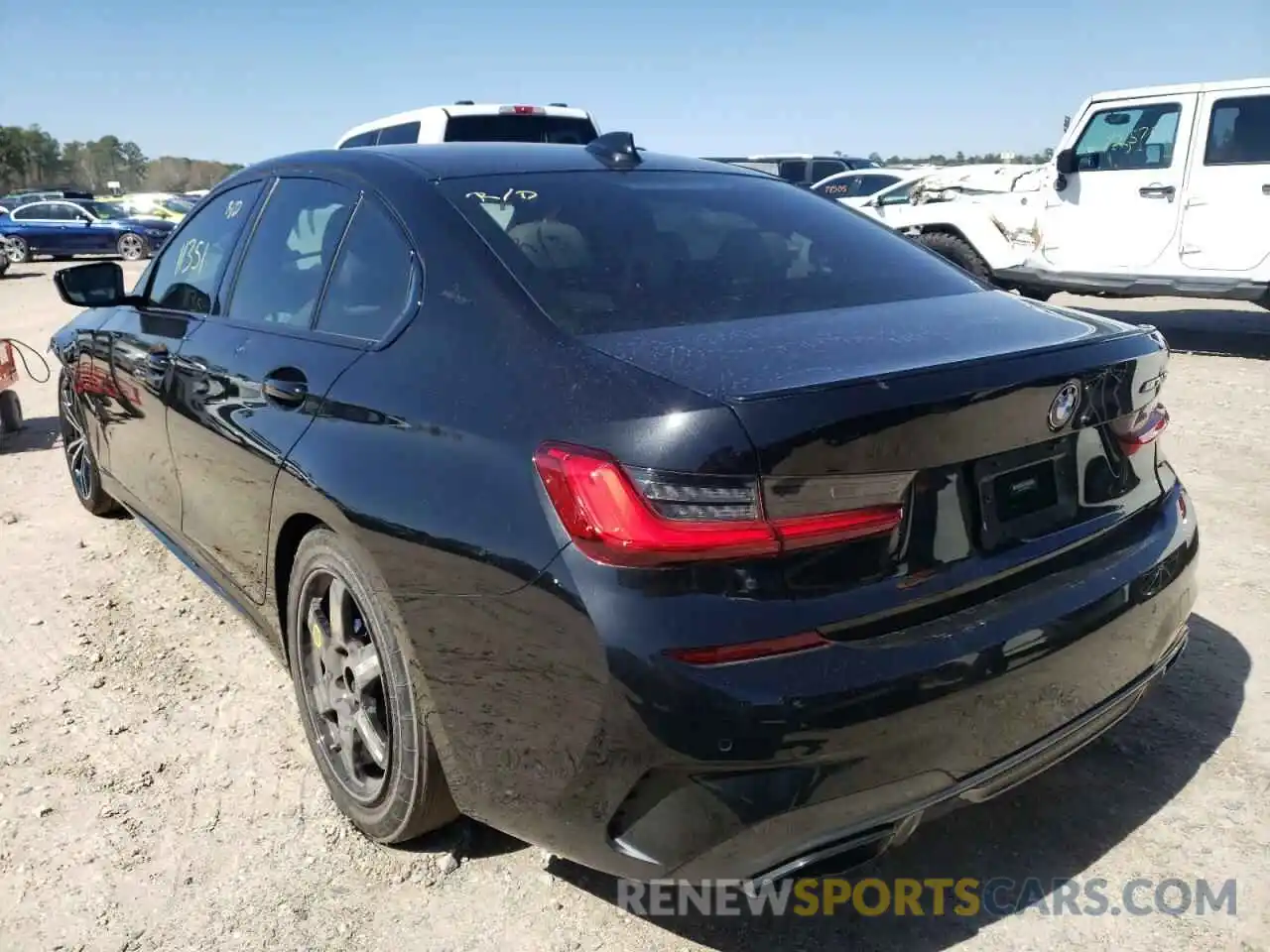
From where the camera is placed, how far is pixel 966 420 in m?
1.79

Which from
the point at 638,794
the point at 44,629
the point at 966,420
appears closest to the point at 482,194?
the point at 966,420

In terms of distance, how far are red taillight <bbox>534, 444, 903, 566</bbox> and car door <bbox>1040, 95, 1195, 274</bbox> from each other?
26.6 ft

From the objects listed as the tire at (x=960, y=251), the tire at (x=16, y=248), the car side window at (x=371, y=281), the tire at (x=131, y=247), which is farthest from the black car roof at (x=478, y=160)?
the tire at (x=16, y=248)

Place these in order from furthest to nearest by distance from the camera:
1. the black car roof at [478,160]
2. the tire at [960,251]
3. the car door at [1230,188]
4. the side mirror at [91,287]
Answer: the tire at [960,251], the car door at [1230,188], the side mirror at [91,287], the black car roof at [478,160]

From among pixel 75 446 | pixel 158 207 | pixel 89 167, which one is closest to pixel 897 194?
pixel 75 446

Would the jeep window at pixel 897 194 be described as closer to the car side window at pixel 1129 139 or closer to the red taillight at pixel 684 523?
the car side window at pixel 1129 139

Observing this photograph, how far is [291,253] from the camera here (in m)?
2.92

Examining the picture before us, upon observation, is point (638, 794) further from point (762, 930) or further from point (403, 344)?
point (403, 344)

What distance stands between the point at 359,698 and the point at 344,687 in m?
0.10

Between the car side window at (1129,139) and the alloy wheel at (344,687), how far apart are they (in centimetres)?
834

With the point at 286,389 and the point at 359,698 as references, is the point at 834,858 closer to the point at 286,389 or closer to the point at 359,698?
the point at 359,698

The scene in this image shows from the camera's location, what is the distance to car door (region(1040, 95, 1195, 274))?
8.34 meters

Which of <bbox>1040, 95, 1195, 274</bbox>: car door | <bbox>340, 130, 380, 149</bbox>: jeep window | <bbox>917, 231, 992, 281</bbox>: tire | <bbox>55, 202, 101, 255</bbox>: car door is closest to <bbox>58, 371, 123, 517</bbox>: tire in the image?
<bbox>340, 130, 380, 149</bbox>: jeep window

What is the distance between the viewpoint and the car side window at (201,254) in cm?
328
